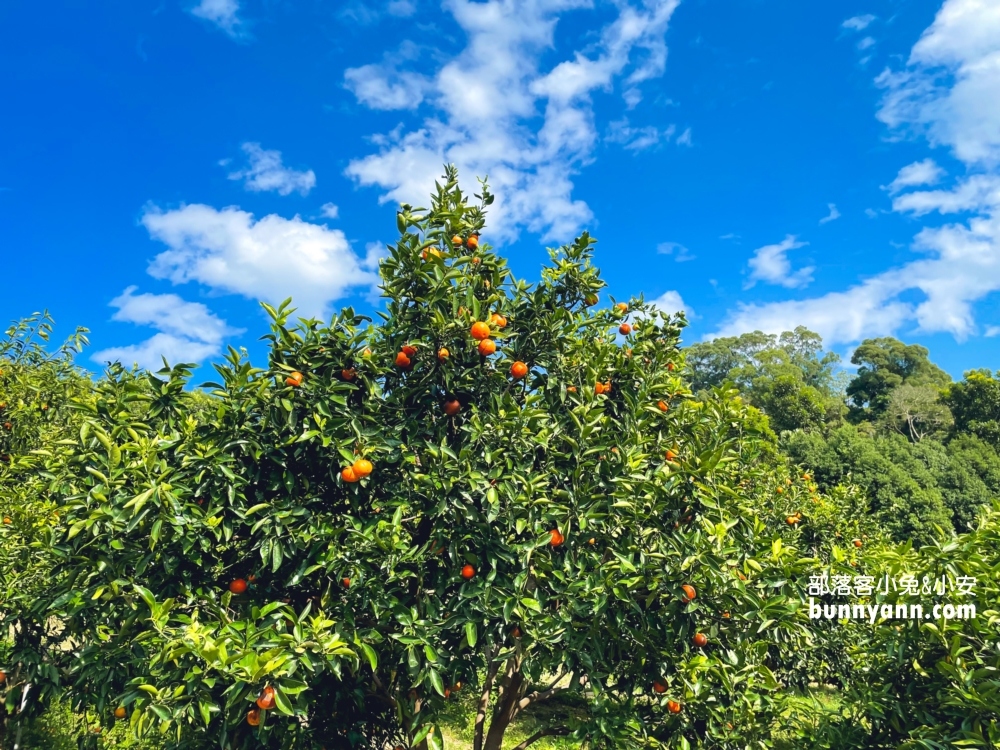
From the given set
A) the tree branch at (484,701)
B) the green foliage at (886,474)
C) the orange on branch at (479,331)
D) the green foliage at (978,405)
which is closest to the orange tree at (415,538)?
the orange on branch at (479,331)

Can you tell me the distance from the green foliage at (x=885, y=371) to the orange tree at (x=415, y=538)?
128 ft

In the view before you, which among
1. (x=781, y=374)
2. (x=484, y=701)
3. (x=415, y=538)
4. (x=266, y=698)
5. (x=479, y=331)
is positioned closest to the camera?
(x=266, y=698)

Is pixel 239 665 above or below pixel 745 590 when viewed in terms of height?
below

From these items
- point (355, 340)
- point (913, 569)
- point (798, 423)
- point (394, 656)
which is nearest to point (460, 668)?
point (394, 656)

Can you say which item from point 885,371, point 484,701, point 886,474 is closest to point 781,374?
point 885,371

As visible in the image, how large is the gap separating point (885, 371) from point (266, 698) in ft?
143

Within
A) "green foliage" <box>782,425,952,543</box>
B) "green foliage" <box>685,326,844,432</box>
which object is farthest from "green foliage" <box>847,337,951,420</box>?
"green foliage" <box>782,425,952,543</box>

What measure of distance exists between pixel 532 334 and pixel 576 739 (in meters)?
1.88

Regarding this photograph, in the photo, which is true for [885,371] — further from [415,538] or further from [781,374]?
[415,538]

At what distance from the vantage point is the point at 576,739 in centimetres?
288

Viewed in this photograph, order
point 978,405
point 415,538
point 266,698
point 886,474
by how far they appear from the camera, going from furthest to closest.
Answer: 1. point 978,405
2. point 886,474
3. point 415,538
4. point 266,698

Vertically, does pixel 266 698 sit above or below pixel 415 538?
below

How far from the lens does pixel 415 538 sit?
10.0 ft

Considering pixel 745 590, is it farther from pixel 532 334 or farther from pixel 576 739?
pixel 532 334
